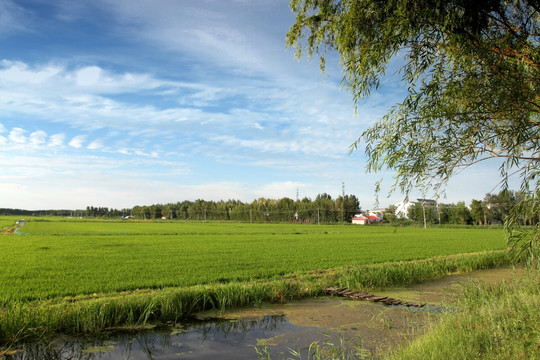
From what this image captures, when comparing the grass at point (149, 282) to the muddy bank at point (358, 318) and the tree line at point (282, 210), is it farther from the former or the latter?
the tree line at point (282, 210)

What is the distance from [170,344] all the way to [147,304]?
1780 mm

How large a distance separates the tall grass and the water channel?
0.35 m

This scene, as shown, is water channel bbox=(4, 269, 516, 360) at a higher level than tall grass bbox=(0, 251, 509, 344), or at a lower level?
lower

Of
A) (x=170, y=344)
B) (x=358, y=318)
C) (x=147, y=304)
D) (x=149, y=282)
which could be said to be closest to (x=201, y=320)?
(x=147, y=304)

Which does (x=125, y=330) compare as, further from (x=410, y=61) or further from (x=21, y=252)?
(x=21, y=252)

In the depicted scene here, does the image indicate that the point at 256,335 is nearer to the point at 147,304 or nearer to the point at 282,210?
the point at 147,304

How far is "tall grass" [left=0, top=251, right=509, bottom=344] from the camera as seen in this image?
22.3 feet

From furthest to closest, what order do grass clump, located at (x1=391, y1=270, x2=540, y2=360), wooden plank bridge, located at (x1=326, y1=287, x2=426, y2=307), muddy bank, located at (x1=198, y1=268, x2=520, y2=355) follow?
wooden plank bridge, located at (x1=326, y1=287, x2=426, y2=307), muddy bank, located at (x1=198, y1=268, x2=520, y2=355), grass clump, located at (x1=391, y1=270, x2=540, y2=360)

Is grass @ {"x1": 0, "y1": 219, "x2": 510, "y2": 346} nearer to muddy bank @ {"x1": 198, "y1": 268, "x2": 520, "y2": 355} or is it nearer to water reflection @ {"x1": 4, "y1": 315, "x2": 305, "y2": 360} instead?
water reflection @ {"x1": 4, "y1": 315, "x2": 305, "y2": 360}

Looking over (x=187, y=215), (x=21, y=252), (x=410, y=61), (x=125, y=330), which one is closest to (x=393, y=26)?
(x=410, y=61)

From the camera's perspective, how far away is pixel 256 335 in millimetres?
7160

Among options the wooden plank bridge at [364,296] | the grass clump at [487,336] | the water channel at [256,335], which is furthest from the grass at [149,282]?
the grass clump at [487,336]

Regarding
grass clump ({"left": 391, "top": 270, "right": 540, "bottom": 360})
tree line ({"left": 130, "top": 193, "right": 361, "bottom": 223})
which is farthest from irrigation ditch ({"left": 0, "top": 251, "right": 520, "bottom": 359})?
tree line ({"left": 130, "top": 193, "right": 361, "bottom": 223})

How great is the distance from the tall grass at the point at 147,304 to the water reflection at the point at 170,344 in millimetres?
427
